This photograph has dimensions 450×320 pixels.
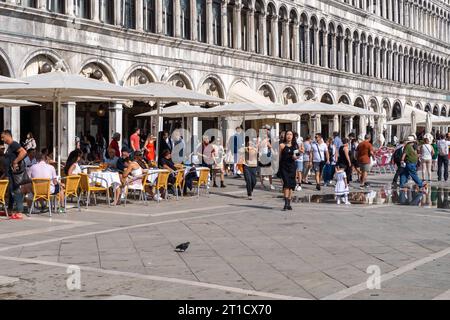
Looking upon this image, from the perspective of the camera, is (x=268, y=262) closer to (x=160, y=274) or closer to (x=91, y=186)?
(x=160, y=274)

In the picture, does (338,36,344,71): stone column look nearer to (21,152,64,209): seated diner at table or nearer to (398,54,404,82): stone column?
(398,54,404,82): stone column

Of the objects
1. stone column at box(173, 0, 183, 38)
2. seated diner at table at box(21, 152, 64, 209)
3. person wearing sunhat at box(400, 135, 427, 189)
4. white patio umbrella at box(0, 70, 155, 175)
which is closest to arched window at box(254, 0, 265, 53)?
stone column at box(173, 0, 183, 38)

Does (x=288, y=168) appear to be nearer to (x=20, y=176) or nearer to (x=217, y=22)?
(x=20, y=176)

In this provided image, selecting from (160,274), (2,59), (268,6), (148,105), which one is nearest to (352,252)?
(160,274)

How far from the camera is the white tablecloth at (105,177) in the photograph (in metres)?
15.0

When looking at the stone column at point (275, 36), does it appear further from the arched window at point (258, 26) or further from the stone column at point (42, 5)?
the stone column at point (42, 5)

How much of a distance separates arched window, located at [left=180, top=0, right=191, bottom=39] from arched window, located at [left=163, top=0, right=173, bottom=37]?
0.69m

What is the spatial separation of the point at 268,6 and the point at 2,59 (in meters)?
17.9

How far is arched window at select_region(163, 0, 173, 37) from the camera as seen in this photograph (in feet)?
95.9

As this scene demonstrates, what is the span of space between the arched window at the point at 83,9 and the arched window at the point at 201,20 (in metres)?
7.17

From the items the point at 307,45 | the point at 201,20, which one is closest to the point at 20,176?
the point at 201,20

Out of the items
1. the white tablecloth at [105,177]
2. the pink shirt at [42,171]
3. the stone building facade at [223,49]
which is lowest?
the white tablecloth at [105,177]

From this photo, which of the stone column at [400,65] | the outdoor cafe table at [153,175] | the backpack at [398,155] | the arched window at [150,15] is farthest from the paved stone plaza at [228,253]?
the stone column at [400,65]

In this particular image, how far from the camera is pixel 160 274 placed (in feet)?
26.2
